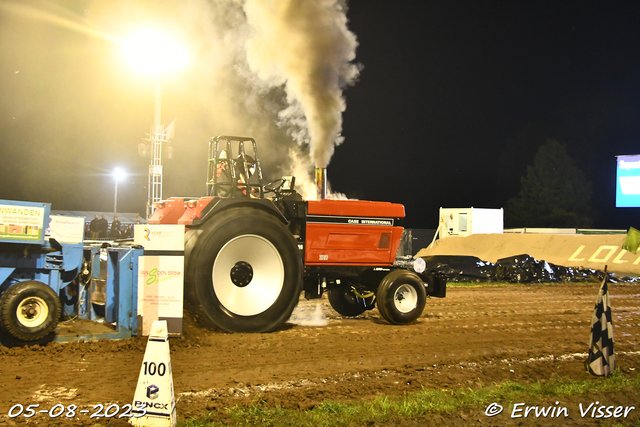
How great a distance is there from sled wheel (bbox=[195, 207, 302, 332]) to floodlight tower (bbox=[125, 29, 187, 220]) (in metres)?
12.6

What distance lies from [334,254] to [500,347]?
278 centimetres

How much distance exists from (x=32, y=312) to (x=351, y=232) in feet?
15.1

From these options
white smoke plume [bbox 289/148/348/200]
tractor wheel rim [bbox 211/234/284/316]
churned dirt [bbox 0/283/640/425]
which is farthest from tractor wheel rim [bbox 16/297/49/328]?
white smoke plume [bbox 289/148/348/200]

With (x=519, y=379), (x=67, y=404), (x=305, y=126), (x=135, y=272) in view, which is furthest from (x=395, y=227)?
(x=305, y=126)

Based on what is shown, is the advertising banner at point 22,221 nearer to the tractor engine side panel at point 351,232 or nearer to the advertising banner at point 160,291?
the advertising banner at point 160,291

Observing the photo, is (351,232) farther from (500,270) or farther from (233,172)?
(500,270)

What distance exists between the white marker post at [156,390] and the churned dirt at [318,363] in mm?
375

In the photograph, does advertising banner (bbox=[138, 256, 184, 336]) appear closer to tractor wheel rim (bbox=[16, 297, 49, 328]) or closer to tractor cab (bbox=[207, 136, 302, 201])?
tractor wheel rim (bbox=[16, 297, 49, 328])

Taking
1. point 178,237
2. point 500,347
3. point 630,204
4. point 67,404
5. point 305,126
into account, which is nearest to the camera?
point 67,404

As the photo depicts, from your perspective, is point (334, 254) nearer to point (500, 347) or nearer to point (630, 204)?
point (500, 347)

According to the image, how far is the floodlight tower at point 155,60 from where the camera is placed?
19.4 metres

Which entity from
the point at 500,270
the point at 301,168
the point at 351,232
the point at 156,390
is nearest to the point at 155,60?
the point at 301,168

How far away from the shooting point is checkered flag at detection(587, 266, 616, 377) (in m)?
6.21

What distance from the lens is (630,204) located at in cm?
3078
